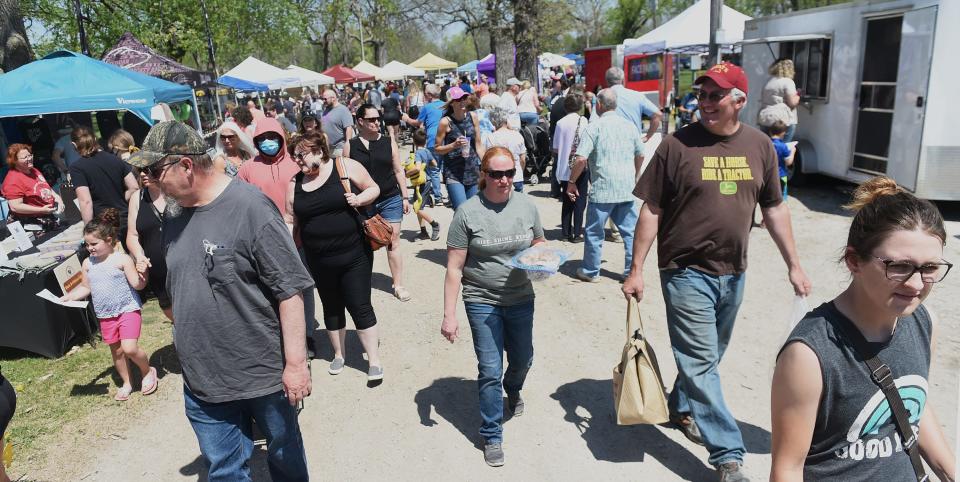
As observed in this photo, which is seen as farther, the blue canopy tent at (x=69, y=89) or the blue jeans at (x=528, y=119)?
the blue jeans at (x=528, y=119)

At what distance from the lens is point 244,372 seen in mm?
2633

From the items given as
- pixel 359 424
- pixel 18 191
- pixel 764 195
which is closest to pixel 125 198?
pixel 18 191

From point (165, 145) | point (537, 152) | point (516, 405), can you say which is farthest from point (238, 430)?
point (537, 152)

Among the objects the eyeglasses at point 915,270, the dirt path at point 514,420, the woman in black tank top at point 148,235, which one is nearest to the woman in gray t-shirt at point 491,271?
the dirt path at point 514,420

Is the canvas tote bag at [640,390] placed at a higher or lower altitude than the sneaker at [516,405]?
higher

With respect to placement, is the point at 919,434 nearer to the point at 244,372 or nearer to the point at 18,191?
the point at 244,372

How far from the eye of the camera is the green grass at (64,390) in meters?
4.38

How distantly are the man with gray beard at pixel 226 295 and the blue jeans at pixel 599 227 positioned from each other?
4190 mm

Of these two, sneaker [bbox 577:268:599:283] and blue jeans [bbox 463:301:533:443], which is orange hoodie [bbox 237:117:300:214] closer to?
blue jeans [bbox 463:301:533:443]

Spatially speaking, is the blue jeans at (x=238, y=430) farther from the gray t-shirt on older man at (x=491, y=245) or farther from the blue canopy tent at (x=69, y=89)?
the blue canopy tent at (x=69, y=89)

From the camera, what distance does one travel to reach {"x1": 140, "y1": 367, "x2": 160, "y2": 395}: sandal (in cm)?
482

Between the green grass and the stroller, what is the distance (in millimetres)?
7334

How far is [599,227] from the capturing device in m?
6.41

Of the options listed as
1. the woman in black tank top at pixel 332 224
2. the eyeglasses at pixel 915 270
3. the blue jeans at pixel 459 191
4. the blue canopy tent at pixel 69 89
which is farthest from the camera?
the blue canopy tent at pixel 69 89
